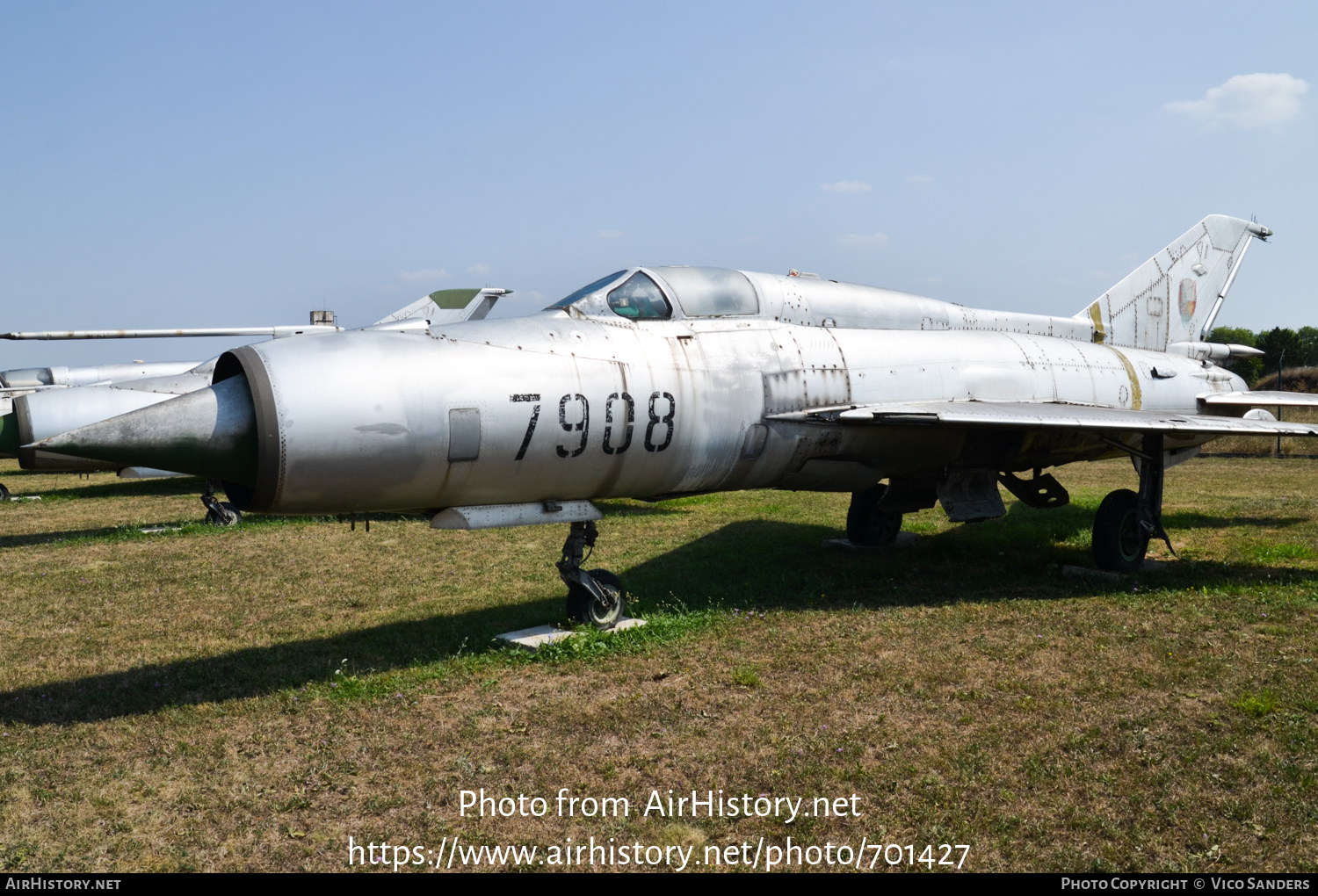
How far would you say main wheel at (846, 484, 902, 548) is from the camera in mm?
11406

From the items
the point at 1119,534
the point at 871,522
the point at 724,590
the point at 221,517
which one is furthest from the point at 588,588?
the point at 221,517

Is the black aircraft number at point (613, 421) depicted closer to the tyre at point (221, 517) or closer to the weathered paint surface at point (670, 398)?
the weathered paint surface at point (670, 398)

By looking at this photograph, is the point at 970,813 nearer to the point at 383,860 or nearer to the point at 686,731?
the point at 686,731

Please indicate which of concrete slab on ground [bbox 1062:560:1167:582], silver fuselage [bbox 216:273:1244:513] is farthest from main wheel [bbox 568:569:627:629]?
concrete slab on ground [bbox 1062:560:1167:582]

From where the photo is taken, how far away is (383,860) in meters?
4.07

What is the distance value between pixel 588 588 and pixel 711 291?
107 inches

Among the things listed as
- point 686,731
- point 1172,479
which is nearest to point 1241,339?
point 1172,479

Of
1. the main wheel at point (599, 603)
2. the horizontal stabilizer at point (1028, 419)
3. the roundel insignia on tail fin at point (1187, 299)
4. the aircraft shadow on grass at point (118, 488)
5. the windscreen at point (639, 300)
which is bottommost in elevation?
the aircraft shadow on grass at point (118, 488)

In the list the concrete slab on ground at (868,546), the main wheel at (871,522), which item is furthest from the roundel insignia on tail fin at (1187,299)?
the main wheel at (871,522)

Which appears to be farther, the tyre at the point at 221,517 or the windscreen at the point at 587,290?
the tyre at the point at 221,517

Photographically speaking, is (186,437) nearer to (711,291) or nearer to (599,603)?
(599,603)

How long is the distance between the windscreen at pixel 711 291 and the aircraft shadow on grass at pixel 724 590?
2.63 meters

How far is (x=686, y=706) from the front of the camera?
582 centimetres

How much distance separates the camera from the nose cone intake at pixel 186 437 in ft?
17.0
